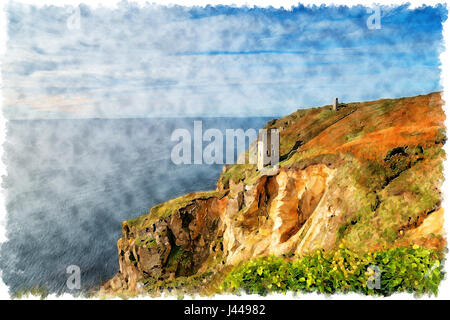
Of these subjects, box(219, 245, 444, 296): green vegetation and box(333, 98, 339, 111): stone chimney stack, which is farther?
box(333, 98, 339, 111): stone chimney stack

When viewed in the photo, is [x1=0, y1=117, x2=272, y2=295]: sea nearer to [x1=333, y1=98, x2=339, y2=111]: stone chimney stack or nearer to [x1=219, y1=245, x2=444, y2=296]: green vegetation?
[x1=333, y1=98, x2=339, y2=111]: stone chimney stack

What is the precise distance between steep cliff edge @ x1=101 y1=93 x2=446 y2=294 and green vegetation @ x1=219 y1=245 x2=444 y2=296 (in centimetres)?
117

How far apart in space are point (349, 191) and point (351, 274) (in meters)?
9.17

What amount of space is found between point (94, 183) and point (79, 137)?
109 feet

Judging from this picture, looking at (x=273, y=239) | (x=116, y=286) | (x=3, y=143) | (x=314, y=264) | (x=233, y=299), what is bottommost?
(x=116, y=286)

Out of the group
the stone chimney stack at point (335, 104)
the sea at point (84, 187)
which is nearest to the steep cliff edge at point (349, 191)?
the stone chimney stack at point (335, 104)

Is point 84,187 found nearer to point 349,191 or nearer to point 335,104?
point 335,104

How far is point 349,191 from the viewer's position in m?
15.8

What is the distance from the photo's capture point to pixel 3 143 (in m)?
10.2

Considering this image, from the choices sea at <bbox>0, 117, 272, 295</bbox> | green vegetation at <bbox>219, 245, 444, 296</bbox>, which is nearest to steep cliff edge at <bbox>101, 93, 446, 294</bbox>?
green vegetation at <bbox>219, 245, 444, 296</bbox>

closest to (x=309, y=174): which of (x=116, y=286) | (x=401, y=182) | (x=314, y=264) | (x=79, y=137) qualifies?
(x=401, y=182)

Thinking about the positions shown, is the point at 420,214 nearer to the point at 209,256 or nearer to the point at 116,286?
the point at 209,256

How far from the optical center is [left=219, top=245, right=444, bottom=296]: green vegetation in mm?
7035

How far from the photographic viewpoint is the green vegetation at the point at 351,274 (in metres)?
7.04
